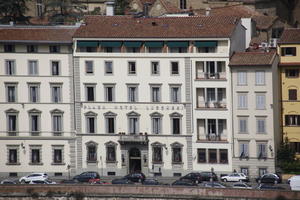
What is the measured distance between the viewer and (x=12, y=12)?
151000 millimetres

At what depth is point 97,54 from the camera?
130000mm

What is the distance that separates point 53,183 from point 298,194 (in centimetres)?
1964

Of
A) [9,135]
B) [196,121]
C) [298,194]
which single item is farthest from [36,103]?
[298,194]

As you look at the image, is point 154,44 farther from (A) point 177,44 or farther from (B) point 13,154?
(B) point 13,154

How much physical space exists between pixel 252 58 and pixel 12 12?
3115 cm

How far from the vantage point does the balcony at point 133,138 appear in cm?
12950

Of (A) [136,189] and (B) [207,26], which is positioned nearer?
(A) [136,189]

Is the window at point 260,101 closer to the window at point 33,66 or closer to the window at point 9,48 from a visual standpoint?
the window at point 33,66

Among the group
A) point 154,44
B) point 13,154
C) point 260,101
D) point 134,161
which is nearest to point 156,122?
point 134,161

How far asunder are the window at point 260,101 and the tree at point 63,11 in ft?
93.6

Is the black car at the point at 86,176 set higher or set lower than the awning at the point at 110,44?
lower

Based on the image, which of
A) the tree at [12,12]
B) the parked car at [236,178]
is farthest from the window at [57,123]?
the tree at [12,12]

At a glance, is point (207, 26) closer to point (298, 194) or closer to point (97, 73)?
point (97, 73)

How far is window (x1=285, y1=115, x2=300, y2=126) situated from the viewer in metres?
129
